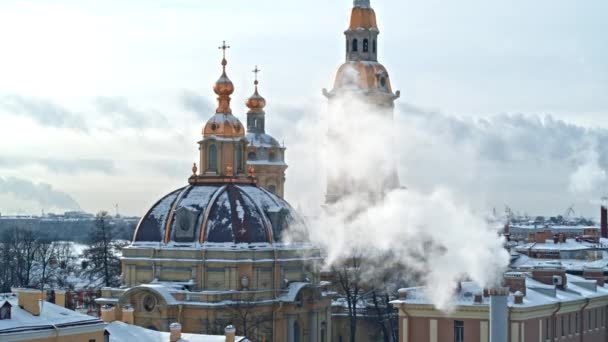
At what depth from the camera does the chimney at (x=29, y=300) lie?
110ft

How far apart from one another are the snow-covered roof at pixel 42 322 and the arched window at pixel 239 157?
24.7 metres

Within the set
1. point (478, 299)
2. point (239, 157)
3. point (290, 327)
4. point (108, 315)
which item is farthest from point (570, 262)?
Answer: point (108, 315)

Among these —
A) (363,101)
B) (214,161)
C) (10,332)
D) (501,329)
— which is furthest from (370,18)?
(10,332)

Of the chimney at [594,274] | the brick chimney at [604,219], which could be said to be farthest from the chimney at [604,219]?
the chimney at [594,274]

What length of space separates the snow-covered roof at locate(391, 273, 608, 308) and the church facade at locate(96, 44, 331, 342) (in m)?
8.42

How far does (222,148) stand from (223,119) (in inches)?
65.4

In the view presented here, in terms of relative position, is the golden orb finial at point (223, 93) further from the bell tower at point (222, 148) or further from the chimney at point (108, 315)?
the chimney at point (108, 315)

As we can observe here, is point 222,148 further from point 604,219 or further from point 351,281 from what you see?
point 604,219

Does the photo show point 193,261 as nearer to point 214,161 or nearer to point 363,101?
point 214,161

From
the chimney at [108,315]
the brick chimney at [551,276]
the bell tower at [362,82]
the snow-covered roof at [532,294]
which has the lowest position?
the chimney at [108,315]

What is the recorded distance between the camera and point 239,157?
194 feet

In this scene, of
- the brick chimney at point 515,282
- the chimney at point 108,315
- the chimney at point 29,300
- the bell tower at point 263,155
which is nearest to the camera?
the chimney at point 29,300

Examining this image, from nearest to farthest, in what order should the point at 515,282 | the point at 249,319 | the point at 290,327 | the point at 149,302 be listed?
the point at 515,282 → the point at 149,302 → the point at 249,319 → the point at 290,327

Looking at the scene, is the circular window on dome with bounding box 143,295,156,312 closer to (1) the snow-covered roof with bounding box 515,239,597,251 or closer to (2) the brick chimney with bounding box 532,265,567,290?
(2) the brick chimney with bounding box 532,265,567,290
